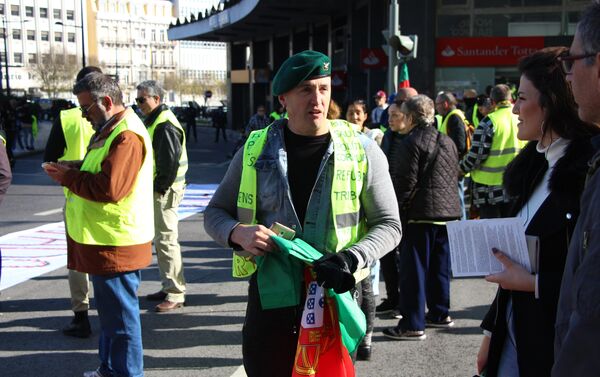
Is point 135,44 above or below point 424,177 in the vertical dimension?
above

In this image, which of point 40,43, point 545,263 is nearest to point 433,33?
point 545,263

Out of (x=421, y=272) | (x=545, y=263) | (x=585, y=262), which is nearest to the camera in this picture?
(x=585, y=262)

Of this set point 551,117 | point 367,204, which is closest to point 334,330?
point 367,204

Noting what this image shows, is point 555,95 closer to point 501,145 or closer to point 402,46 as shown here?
point 501,145

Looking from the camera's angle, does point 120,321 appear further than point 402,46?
No

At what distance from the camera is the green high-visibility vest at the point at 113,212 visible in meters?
4.29

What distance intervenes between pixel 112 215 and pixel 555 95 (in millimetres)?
2858

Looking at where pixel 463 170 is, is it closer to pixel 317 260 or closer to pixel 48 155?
pixel 48 155

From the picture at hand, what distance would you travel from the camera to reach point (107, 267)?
420 cm

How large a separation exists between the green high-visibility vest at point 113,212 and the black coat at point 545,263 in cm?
261

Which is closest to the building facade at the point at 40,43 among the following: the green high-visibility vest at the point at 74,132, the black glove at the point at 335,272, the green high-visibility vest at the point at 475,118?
the green high-visibility vest at the point at 475,118

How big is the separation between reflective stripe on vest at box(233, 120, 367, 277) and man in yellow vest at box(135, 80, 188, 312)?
140 inches

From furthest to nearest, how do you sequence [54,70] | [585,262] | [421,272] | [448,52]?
[54,70]
[448,52]
[421,272]
[585,262]

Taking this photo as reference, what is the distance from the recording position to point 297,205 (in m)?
2.88
